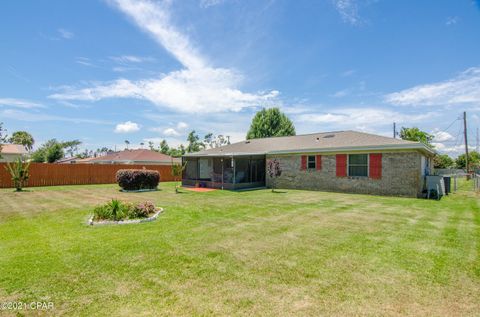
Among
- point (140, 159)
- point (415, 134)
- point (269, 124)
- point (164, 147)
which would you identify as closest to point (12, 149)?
point (140, 159)

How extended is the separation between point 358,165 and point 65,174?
21.0 m

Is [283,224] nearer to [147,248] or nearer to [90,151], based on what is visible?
[147,248]

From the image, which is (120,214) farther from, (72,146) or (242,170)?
(72,146)

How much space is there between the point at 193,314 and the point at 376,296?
7.17ft

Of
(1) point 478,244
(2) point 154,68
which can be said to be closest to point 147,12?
(2) point 154,68

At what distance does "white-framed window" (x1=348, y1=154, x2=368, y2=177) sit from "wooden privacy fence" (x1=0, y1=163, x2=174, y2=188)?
615 inches

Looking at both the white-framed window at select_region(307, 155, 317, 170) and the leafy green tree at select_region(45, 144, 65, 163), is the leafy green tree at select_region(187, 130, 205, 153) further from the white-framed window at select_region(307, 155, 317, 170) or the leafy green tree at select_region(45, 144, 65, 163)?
the white-framed window at select_region(307, 155, 317, 170)

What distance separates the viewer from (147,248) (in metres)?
4.83

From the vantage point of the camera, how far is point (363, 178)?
13.9m

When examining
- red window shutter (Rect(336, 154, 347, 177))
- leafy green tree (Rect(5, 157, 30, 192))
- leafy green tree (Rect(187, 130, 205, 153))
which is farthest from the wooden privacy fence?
leafy green tree (Rect(187, 130, 205, 153))

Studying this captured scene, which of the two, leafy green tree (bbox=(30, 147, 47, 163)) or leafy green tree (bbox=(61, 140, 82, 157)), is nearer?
leafy green tree (bbox=(30, 147, 47, 163))

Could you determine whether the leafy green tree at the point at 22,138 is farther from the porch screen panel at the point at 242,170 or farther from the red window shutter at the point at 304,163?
the red window shutter at the point at 304,163

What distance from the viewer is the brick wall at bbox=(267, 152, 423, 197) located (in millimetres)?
12484

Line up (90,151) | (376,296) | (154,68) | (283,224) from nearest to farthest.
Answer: (376,296) < (283,224) < (154,68) < (90,151)
